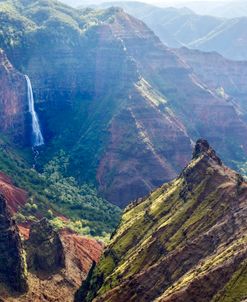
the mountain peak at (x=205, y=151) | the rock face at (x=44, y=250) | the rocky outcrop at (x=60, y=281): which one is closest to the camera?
the rocky outcrop at (x=60, y=281)

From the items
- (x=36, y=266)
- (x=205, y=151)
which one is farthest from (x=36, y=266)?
(x=205, y=151)

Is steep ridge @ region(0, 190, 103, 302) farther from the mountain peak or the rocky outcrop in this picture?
the mountain peak

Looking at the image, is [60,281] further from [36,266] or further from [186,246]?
[186,246]

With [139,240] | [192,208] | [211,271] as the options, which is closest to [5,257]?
[139,240]

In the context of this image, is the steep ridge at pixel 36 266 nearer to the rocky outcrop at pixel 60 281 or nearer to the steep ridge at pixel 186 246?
the rocky outcrop at pixel 60 281

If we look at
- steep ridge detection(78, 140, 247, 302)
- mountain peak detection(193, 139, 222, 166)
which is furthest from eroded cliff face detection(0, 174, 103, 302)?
mountain peak detection(193, 139, 222, 166)

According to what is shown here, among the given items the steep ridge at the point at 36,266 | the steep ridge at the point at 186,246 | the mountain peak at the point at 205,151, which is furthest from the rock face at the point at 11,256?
the mountain peak at the point at 205,151
